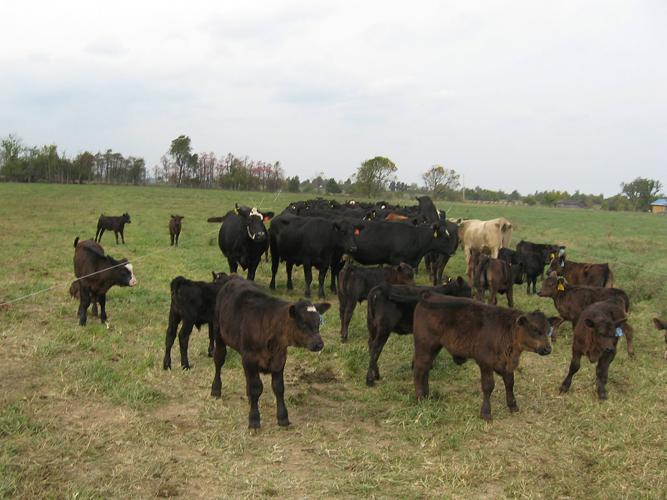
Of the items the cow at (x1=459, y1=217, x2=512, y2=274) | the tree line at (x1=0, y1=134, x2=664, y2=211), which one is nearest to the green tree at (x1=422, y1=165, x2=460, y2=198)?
the tree line at (x1=0, y1=134, x2=664, y2=211)

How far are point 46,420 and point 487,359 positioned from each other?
446 centimetres

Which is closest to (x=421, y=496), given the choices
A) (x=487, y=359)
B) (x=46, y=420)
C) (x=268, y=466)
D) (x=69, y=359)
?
(x=268, y=466)

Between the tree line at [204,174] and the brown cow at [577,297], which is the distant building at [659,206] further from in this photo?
the brown cow at [577,297]

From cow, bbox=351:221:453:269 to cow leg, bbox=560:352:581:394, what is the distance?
242 inches

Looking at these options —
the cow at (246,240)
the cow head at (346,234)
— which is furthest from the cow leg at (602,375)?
the cow at (246,240)

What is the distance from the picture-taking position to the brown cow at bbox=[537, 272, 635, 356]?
8039 mm

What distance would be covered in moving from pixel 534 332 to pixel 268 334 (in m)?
2.69

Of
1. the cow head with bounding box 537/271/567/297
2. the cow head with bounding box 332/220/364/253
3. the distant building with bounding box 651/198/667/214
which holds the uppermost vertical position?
the distant building with bounding box 651/198/667/214

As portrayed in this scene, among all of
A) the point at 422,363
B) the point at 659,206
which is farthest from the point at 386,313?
the point at 659,206

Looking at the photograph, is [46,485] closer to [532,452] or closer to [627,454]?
[532,452]

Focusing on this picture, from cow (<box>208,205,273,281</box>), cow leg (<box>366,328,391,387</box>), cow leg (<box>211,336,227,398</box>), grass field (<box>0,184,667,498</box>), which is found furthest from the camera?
cow (<box>208,205,273,281</box>)

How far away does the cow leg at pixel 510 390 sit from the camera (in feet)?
19.5

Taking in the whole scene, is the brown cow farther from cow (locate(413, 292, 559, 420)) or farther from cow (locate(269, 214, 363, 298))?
cow (locate(269, 214, 363, 298))

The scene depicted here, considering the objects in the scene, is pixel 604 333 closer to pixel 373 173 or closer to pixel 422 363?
pixel 422 363
